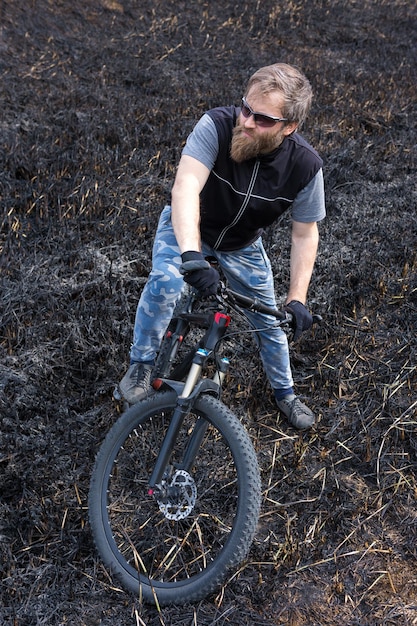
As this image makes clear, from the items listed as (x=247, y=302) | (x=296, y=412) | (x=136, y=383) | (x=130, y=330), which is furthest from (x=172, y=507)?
(x=130, y=330)

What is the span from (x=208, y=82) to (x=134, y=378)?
5856mm

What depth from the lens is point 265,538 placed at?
131 inches

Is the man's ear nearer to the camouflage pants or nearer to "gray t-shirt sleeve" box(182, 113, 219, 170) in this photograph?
"gray t-shirt sleeve" box(182, 113, 219, 170)

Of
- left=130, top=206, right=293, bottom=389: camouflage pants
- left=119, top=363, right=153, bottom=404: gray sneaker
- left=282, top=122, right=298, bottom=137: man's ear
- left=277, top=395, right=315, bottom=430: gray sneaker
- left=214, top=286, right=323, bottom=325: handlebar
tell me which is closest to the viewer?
left=214, top=286, right=323, bottom=325: handlebar

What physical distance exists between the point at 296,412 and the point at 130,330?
4.17 ft

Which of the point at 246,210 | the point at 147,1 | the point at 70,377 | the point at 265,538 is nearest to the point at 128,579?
the point at 265,538

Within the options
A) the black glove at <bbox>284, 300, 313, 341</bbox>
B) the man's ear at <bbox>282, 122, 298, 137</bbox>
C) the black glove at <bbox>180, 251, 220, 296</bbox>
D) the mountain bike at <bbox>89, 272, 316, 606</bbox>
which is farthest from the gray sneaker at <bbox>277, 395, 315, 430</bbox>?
the man's ear at <bbox>282, 122, 298, 137</bbox>

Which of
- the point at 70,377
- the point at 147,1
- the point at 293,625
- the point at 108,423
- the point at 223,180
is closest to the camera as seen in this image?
the point at 293,625

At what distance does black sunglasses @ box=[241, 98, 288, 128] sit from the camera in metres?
3.04

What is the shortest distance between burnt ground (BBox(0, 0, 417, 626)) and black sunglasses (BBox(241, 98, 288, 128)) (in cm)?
177

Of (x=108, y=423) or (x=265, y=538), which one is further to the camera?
(x=108, y=423)

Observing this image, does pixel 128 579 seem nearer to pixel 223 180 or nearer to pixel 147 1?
pixel 223 180

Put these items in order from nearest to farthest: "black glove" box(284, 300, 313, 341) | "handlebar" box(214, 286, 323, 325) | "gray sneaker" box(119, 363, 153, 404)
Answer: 1. "handlebar" box(214, 286, 323, 325)
2. "black glove" box(284, 300, 313, 341)
3. "gray sneaker" box(119, 363, 153, 404)

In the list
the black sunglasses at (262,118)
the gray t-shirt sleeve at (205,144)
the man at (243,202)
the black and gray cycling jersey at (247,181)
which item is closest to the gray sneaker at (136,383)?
the man at (243,202)
